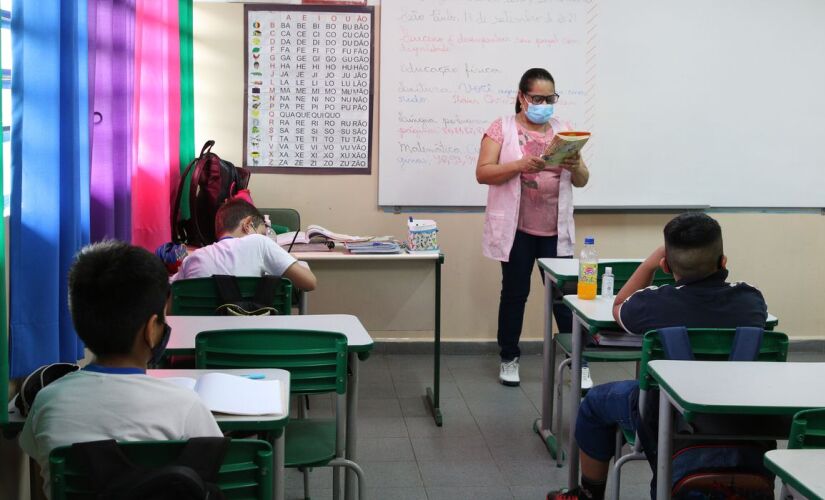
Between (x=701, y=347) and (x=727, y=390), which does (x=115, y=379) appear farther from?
(x=701, y=347)

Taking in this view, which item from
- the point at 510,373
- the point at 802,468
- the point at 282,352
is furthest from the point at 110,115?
the point at 802,468

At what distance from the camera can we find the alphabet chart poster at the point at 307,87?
531 cm

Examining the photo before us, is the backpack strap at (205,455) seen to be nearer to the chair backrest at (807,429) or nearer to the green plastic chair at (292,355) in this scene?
the green plastic chair at (292,355)

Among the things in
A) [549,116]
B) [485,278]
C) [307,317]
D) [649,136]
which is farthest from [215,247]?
[649,136]

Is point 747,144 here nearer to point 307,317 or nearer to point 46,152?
point 307,317

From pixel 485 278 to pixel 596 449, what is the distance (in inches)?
105

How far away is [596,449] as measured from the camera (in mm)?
3086

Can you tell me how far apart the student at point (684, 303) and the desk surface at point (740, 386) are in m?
0.27

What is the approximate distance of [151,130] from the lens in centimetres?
414

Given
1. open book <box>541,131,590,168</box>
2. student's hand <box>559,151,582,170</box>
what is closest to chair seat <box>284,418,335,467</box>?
open book <box>541,131,590,168</box>

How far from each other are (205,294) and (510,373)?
2.01m

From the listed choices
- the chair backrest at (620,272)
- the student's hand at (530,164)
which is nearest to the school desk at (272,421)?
the chair backrest at (620,272)

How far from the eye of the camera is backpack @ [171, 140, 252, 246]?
15.3ft

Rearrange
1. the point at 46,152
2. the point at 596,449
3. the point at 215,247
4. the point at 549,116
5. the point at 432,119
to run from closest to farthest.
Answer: the point at 46,152 < the point at 596,449 < the point at 215,247 < the point at 549,116 < the point at 432,119
